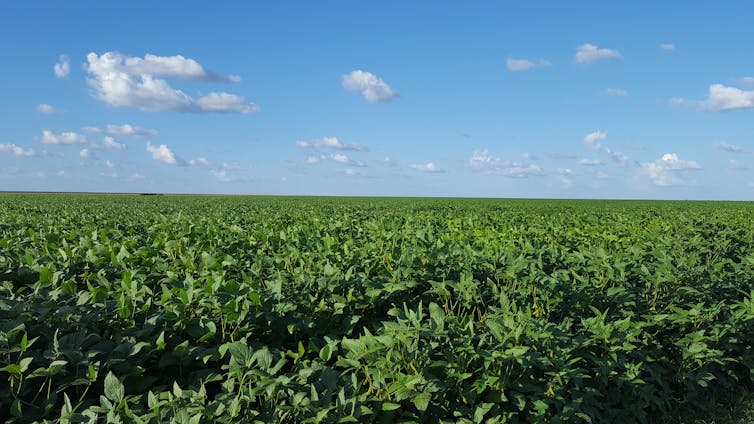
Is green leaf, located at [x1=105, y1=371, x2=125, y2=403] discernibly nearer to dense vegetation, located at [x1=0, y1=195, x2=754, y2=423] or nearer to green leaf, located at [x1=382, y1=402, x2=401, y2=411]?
dense vegetation, located at [x1=0, y1=195, x2=754, y2=423]

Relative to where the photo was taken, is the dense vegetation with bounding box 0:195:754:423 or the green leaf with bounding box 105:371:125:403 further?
the dense vegetation with bounding box 0:195:754:423

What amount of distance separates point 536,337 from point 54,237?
201 inches

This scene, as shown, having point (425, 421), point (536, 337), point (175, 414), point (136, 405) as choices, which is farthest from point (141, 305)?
point (536, 337)

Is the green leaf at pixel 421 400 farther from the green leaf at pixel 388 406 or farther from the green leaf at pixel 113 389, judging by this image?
the green leaf at pixel 113 389

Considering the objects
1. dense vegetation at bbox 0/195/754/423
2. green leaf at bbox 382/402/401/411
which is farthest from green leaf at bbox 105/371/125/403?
green leaf at bbox 382/402/401/411

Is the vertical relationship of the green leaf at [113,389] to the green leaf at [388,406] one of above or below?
above

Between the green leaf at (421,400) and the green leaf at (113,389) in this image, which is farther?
the green leaf at (421,400)

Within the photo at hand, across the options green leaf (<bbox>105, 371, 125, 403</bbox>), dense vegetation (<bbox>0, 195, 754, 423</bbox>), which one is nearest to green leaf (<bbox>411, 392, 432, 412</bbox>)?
dense vegetation (<bbox>0, 195, 754, 423</bbox>)

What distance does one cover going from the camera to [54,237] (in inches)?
219

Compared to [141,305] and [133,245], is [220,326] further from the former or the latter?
[133,245]

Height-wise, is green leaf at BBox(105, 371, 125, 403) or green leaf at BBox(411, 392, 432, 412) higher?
green leaf at BBox(105, 371, 125, 403)

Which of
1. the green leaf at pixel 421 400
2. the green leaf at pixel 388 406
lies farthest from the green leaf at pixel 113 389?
the green leaf at pixel 421 400

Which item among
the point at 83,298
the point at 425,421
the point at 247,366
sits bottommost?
the point at 425,421

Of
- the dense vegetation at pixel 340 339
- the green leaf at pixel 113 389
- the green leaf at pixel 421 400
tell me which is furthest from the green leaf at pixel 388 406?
the green leaf at pixel 113 389
